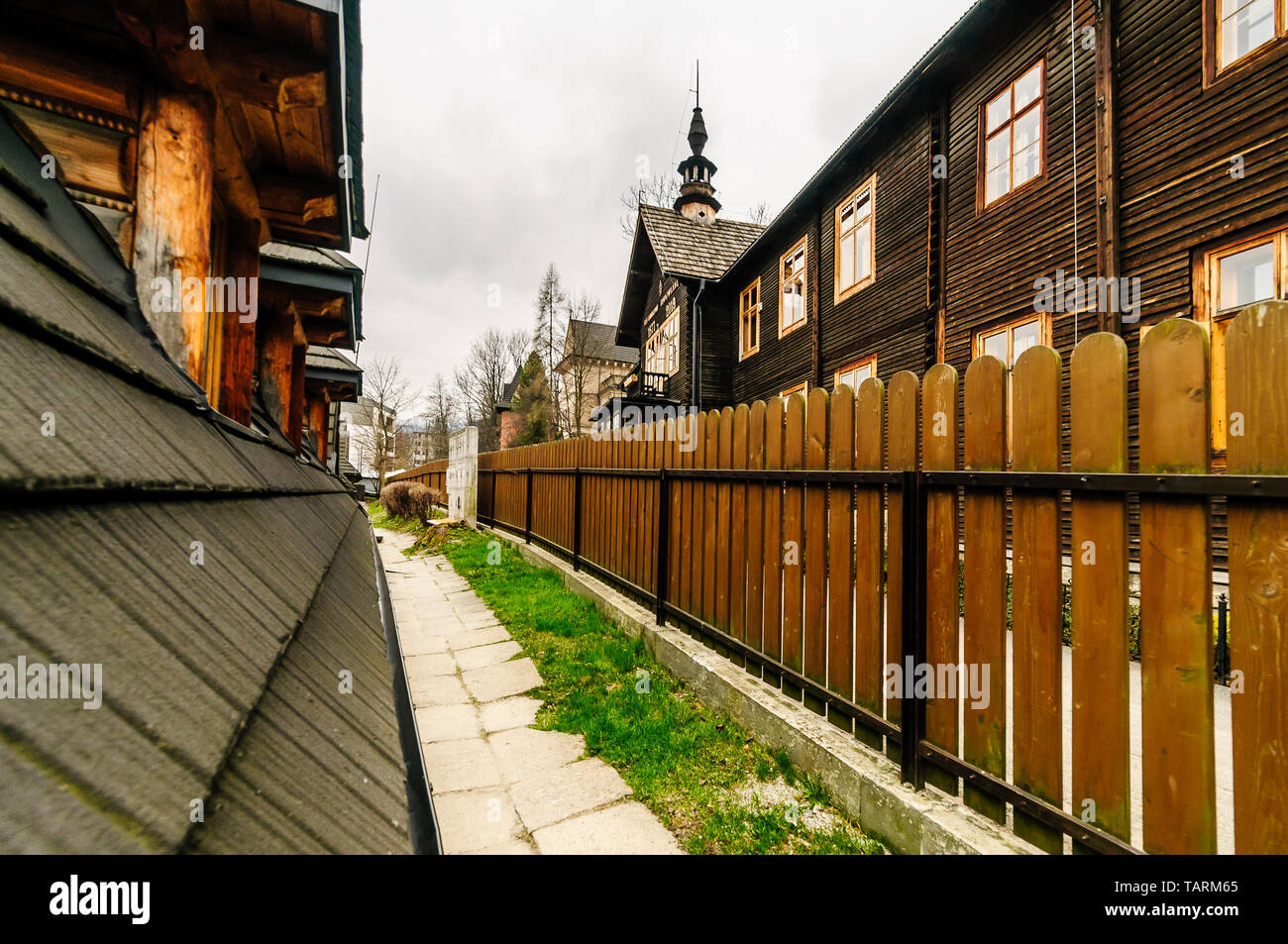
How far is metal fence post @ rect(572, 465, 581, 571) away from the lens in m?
6.10

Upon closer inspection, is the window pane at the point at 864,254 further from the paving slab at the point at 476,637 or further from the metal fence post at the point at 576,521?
the paving slab at the point at 476,637

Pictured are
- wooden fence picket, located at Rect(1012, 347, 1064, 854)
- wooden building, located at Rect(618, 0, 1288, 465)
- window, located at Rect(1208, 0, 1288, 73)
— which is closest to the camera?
wooden fence picket, located at Rect(1012, 347, 1064, 854)

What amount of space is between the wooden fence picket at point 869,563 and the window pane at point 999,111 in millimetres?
8372

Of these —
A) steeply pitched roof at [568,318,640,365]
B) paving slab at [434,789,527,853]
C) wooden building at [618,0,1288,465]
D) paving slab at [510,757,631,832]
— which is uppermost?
steeply pitched roof at [568,318,640,365]

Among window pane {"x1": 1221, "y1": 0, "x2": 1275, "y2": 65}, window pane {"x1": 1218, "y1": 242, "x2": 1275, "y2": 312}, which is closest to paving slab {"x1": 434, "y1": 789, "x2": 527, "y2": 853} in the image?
window pane {"x1": 1218, "y1": 242, "x2": 1275, "y2": 312}

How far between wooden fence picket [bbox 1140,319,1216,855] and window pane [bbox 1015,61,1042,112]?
27.6 ft

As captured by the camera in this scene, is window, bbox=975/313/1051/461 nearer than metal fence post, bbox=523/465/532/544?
Yes

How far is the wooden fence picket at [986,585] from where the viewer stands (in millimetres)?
1767

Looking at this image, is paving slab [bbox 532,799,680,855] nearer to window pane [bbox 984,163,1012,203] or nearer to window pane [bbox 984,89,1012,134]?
window pane [bbox 984,163,1012,203]

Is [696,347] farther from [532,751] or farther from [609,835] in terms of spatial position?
[609,835]

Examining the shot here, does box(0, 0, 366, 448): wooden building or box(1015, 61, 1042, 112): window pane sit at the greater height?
box(1015, 61, 1042, 112): window pane

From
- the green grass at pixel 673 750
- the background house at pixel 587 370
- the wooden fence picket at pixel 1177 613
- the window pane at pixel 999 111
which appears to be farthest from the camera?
the background house at pixel 587 370

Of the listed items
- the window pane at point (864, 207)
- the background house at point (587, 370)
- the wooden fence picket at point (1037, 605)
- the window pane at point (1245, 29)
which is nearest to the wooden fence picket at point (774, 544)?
the wooden fence picket at point (1037, 605)
